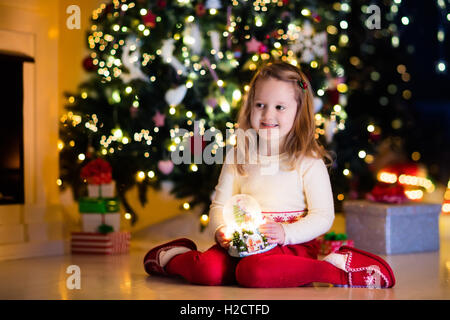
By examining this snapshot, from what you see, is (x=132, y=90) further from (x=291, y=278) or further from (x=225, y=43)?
(x=291, y=278)

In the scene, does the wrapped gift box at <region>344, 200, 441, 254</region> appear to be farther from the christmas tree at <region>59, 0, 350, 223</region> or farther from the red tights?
the red tights

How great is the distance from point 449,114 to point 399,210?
350 centimetres

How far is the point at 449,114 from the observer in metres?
6.70

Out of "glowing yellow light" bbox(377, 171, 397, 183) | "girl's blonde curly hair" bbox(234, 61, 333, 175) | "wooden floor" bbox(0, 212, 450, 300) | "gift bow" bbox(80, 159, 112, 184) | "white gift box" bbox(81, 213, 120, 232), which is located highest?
"girl's blonde curly hair" bbox(234, 61, 333, 175)

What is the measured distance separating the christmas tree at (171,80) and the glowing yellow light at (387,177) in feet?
7.86

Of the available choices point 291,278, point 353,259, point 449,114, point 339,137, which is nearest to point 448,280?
point 353,259

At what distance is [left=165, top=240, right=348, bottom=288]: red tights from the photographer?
2461 mm

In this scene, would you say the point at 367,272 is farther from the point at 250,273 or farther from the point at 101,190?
the point at 101,190

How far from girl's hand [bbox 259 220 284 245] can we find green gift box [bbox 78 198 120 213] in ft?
4.33

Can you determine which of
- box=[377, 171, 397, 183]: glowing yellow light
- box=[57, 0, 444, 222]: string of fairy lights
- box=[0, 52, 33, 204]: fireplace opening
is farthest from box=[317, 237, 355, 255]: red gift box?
box=[377, 171, 397, 183]: glowing yellow light

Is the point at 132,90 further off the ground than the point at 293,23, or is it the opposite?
the point at 293,23

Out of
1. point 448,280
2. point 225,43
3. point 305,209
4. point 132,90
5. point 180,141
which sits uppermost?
point 225,43
